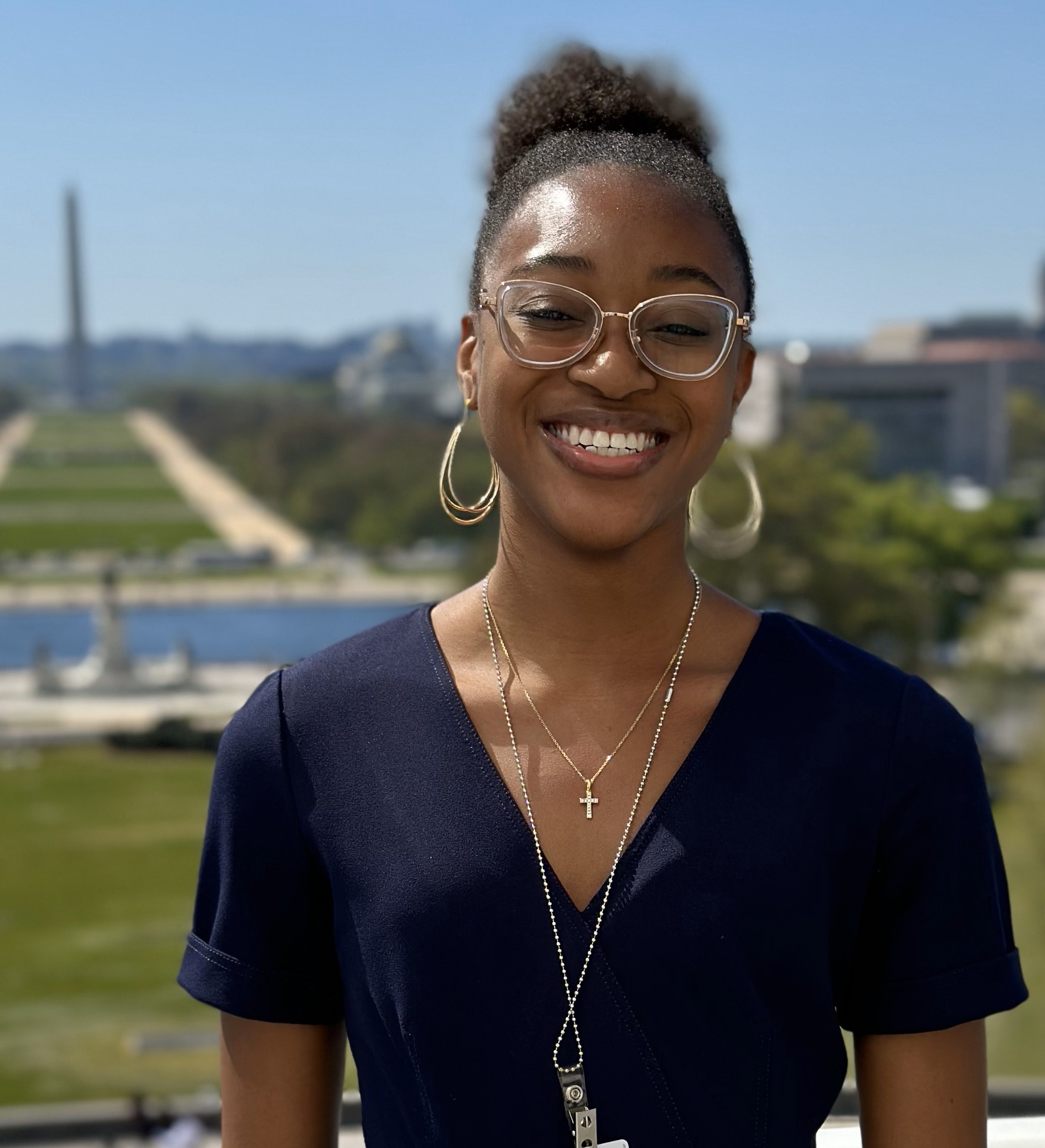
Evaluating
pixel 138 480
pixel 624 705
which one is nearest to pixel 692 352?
pixel 624 705

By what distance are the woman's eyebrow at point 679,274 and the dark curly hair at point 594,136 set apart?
3.6 inches

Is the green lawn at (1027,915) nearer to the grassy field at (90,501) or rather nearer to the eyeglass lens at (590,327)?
the eyeglass lens at (590,327)

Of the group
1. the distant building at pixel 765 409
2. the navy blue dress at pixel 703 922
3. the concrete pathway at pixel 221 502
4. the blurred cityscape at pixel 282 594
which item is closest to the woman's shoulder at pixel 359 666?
the navy blue dress at pixel 703 922

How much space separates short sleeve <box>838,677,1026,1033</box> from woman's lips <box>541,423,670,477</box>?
45 cm

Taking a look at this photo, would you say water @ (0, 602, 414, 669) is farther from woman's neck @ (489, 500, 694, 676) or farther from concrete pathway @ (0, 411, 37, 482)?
concrete pathway @ (0, 411, 37, 482)

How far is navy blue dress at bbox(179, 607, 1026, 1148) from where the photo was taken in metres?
2.12

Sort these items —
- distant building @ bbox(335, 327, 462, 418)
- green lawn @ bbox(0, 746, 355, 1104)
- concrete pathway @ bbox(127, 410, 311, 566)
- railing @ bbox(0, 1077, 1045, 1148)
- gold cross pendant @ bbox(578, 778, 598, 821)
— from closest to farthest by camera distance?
gold cross pendant @ bbox(578, 778, 598, 821) → railing @ bbox(0, 1077, 1045, 1148) → green lawn @ bbox(0, 746, 355, 1104) → concrete pathway @ bbox(127, 410, 311, 566) → distant building @ bbox(335, 327, 462, 418)

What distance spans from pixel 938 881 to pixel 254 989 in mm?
910

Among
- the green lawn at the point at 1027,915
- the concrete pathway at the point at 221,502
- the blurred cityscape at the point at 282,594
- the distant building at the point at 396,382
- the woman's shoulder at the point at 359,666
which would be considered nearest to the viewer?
the woman's shoulder at the point at 359,666

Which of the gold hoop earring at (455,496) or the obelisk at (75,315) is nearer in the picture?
the gold hoop earring at (455,496)

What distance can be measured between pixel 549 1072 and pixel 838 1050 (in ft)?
1.24

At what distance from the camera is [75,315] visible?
13600 cm

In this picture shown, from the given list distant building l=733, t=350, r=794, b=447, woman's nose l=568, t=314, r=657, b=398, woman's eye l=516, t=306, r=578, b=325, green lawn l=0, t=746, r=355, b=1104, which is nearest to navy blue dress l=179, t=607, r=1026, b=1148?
woman's nose l=568, t=314, r=657, b=398

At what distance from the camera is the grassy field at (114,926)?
58.4 feet
